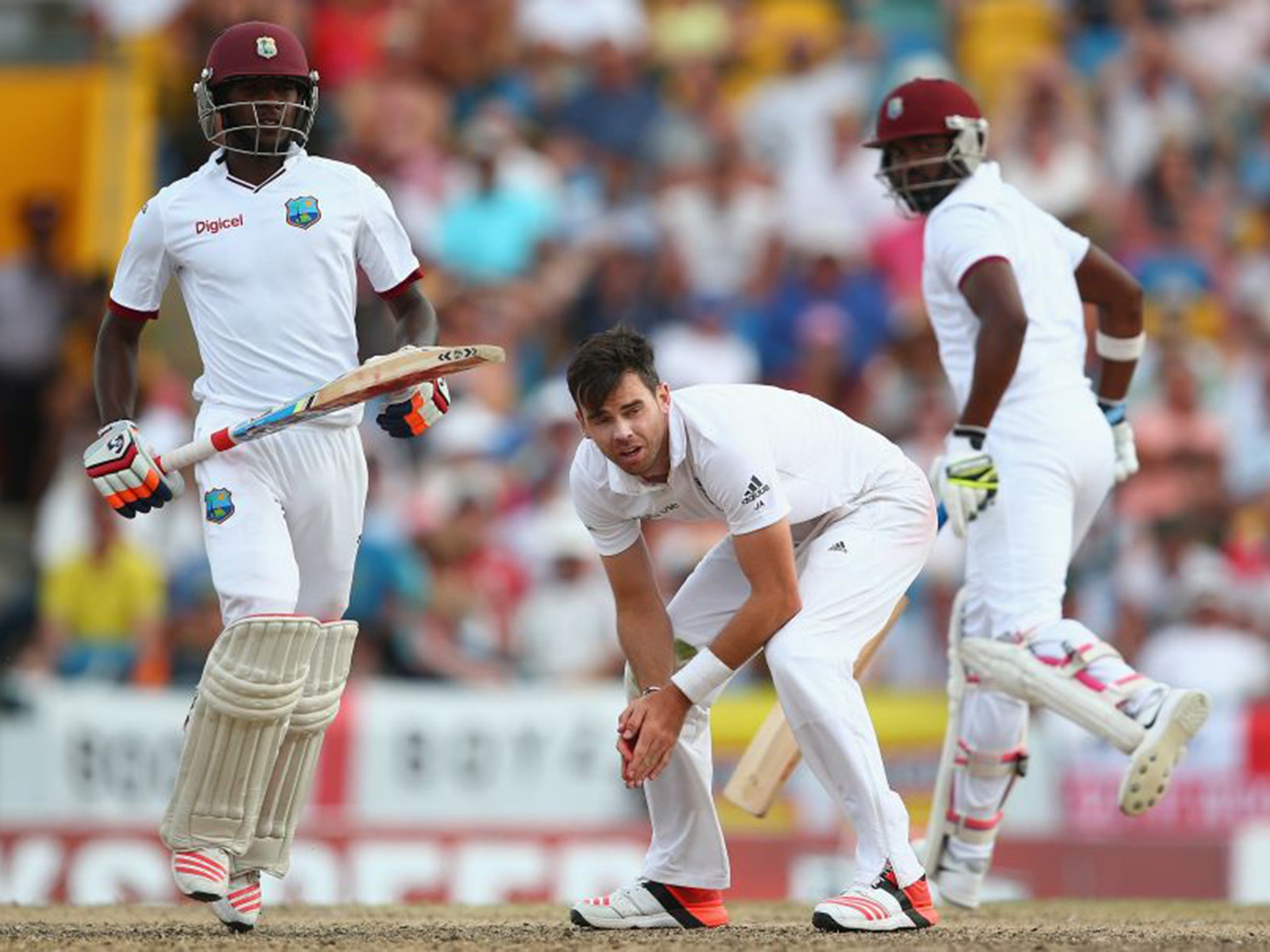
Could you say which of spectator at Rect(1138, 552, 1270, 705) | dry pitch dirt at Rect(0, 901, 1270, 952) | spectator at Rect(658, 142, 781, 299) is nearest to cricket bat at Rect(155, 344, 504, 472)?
dry pitch dirt at Rect(0, 901, 1270, 952)

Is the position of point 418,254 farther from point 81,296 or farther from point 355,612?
point 355,612

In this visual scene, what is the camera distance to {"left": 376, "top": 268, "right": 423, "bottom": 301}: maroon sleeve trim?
6504mm

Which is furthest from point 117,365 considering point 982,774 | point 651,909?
point 982,774

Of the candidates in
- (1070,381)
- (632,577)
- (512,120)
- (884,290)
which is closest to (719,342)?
(884,290)

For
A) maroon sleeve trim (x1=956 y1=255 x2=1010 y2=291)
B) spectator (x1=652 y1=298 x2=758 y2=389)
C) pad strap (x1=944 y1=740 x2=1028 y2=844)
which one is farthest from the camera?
spectator (x1=652 y1=298 x2=758 y2=389)

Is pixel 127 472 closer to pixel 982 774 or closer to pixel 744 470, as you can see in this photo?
pixel 744 470

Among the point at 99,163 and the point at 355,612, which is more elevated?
the point at 99,163

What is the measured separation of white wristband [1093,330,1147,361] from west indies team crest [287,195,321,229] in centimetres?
263

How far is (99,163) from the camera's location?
41.7 ft

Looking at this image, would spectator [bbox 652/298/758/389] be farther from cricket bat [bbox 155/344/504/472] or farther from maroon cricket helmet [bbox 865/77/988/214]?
cricket bat [bbox 155/344/504/472]

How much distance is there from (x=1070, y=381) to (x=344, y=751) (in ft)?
13.8

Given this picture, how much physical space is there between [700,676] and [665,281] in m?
6.90

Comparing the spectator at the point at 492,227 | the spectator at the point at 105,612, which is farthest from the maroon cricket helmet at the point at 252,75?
the spectator at the point at 492,227

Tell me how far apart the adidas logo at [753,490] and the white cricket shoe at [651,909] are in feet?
3.67
